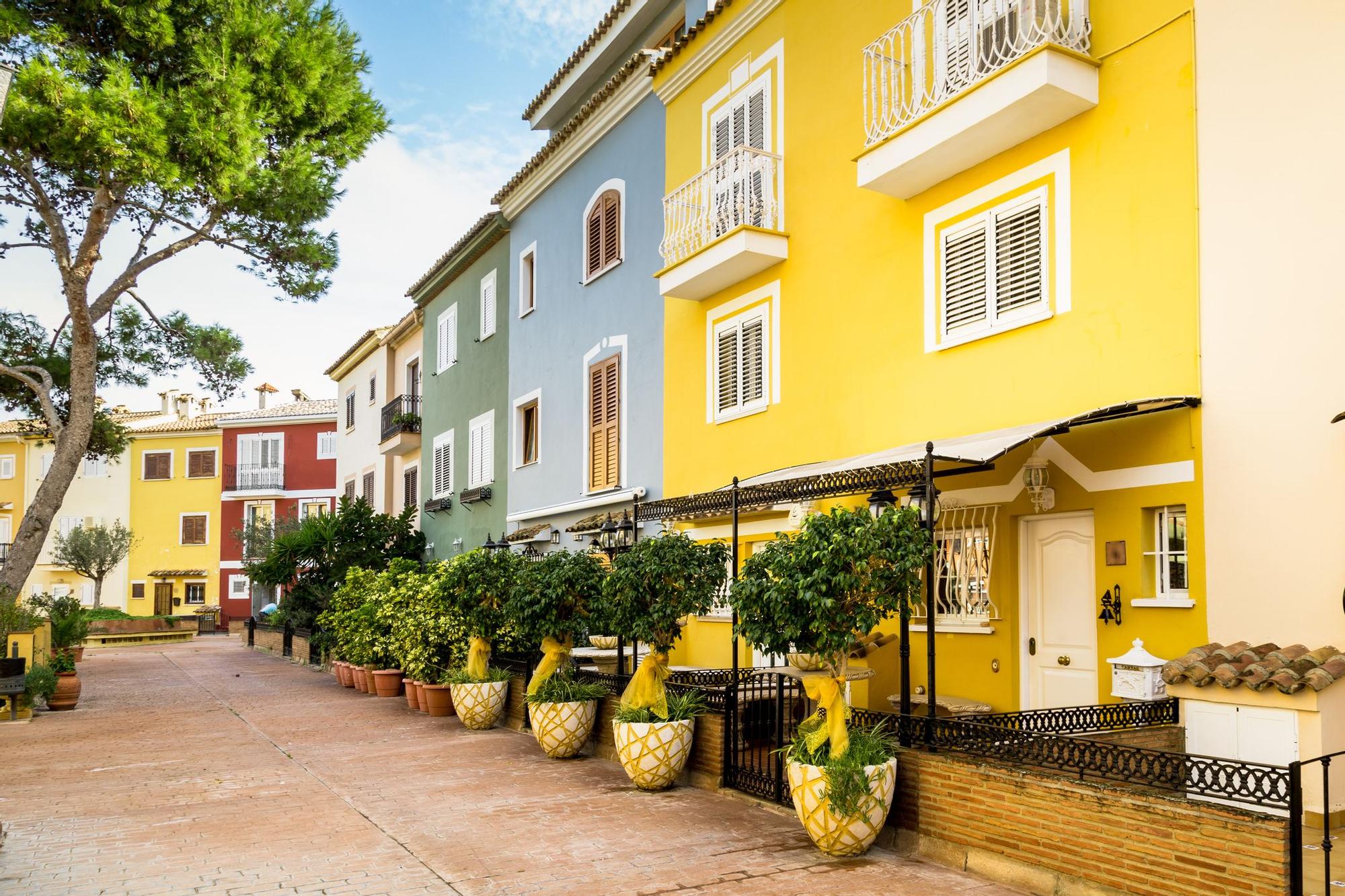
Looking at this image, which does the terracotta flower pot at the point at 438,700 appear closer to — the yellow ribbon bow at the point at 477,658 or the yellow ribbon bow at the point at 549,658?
the yellow ribbon bow at the point at 477,658

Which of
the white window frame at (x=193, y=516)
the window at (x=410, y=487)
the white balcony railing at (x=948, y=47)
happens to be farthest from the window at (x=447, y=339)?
the white window frame at (x=193, y=516)

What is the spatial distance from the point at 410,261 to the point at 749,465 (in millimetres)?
17851

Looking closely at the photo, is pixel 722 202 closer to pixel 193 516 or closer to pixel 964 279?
pixel 964 279

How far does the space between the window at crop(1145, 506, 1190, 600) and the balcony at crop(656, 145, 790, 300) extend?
19.1ft

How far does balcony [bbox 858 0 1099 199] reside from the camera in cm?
884

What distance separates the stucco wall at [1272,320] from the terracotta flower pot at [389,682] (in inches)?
525

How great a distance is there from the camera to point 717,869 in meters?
7.14

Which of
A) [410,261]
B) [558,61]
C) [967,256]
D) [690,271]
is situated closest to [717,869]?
[967,256]

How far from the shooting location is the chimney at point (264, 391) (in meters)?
52.4

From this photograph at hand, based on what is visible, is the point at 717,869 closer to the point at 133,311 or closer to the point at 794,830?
the point at 794,830

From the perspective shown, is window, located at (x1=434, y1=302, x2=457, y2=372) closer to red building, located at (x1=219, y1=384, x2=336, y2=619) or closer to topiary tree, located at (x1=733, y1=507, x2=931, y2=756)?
topiary tree, located at (x1=733, y1=507, x2=931, y2=756)

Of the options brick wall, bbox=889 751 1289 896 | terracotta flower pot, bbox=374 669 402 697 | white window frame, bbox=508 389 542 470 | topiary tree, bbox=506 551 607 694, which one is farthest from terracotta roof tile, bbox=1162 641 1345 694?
white window frame, bbox=508 389 542 470

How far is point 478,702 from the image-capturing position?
13.7 meters

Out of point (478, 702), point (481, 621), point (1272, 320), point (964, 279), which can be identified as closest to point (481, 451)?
point (481, 621)
